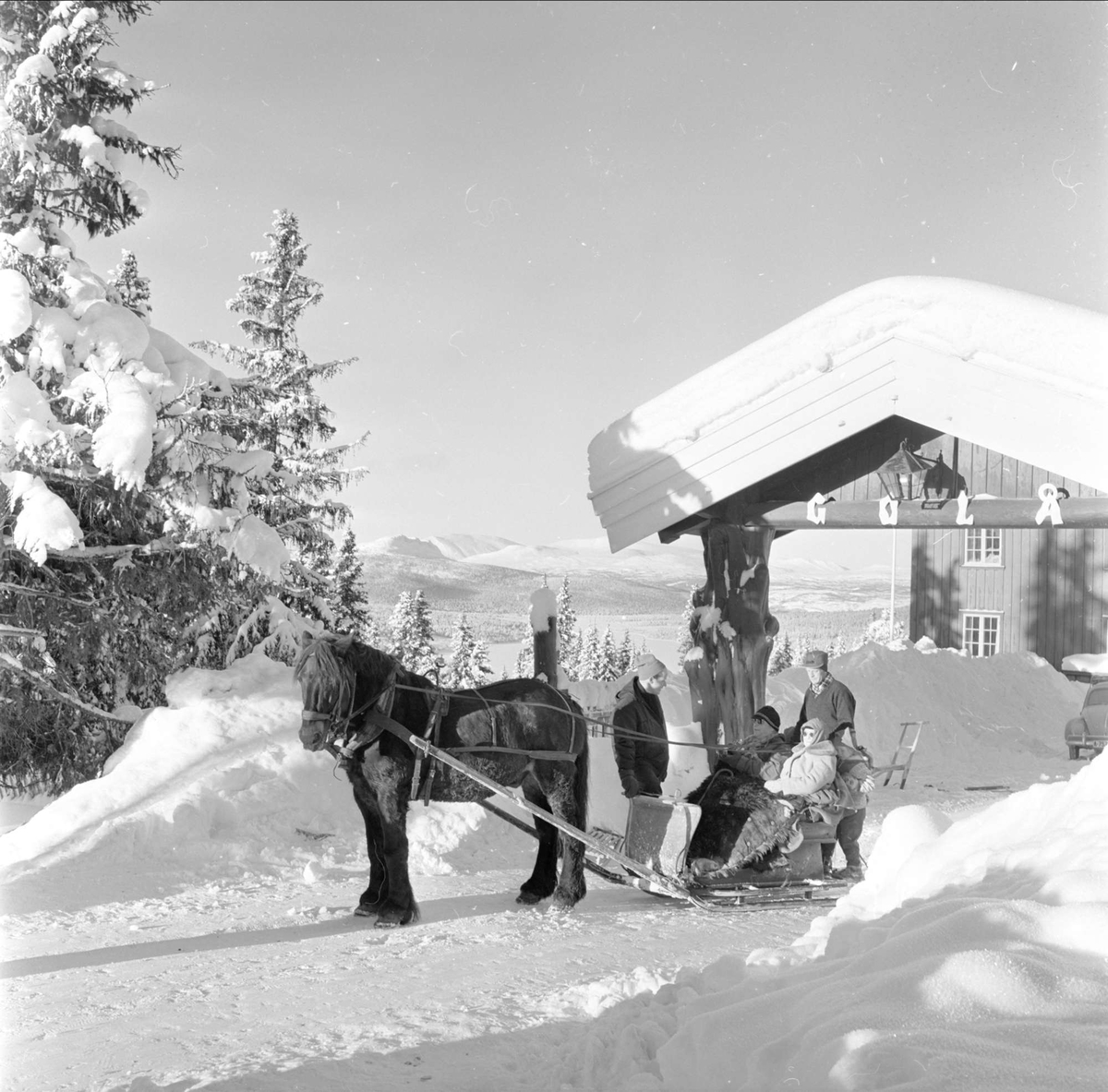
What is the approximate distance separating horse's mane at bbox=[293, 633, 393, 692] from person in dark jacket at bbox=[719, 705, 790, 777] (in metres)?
2.60

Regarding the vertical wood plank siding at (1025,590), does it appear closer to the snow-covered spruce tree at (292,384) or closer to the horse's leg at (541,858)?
the snow-covered spruce tree at (292,384)

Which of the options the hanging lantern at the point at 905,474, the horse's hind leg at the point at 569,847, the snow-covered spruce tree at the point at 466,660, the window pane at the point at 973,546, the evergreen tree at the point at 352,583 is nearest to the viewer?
the horse's hind leg at the point at 569,847

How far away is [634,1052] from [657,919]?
2812 mm

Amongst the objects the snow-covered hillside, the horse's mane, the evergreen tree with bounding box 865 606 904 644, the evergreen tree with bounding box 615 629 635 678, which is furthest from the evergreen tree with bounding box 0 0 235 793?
the evergreen tree with bounding box 865 606 904 644

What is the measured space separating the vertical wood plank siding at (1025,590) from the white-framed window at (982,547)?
132 mm

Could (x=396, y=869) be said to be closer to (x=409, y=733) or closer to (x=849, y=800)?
(x=409, y=733)

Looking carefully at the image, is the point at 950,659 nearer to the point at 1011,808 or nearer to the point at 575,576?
the point at 575,576

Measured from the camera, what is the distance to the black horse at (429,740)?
613 centimetres

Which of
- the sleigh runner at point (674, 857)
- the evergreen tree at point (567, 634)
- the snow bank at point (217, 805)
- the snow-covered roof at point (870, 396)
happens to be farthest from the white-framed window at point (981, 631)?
the sleigh runner at point (674, 857)

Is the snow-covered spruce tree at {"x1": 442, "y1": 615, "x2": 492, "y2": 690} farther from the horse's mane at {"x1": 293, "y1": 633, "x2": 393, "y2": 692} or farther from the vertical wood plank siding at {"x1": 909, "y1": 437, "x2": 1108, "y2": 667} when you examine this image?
the horse's mane at {"x1": 293, "y1": 633, "x2": 393, "y2": 692}

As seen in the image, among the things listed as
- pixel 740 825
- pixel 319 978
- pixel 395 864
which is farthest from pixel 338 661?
pixel 740 825

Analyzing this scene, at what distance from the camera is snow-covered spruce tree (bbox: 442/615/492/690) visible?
2472 cm

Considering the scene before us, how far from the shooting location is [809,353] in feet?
30.9

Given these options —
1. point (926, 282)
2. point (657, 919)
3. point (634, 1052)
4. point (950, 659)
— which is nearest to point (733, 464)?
point (926, 282)
